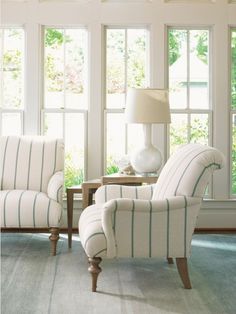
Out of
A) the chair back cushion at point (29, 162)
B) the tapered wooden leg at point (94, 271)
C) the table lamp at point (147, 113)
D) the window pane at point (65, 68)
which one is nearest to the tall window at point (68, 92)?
the window pane at point (65, 68)

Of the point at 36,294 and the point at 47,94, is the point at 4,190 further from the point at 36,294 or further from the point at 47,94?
the point at 36,294

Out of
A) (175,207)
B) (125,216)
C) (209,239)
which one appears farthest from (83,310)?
(209,239)

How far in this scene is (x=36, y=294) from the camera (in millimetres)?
3311

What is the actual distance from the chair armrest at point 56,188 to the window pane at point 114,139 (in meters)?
0.99

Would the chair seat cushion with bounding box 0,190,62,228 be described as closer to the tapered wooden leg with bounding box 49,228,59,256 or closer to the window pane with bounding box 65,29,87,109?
the tapered wooden leg with bounding box 49,228,59,256

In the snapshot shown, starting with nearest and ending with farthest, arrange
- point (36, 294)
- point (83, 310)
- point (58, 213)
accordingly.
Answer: point (83, 310)
point (36, 294)
point (58, 213)

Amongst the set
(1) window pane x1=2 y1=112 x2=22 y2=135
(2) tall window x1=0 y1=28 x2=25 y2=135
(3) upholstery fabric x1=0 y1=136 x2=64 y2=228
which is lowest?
(3) upholstery fabric x1=0 y1=136 x2=64 y2=228

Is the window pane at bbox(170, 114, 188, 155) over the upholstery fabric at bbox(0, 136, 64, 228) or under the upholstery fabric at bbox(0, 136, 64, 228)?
over

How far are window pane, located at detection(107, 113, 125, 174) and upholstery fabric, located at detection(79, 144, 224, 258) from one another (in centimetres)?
204

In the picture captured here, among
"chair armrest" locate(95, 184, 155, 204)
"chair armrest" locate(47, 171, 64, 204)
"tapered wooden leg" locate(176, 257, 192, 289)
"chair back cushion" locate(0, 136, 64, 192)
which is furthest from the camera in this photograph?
"chair back cushion" locate(0, 136, 64, 192)

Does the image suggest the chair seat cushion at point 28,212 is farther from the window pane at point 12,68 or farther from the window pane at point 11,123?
the window pane at point 12,68

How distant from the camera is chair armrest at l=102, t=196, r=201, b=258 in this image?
3.38 metres

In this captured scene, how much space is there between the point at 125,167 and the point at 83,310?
80.2 inches

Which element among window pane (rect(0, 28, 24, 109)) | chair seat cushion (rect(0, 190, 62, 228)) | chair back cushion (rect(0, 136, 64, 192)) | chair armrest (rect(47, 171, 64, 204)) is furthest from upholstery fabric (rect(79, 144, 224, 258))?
window pane (rect(0, 28, 24, 109))
